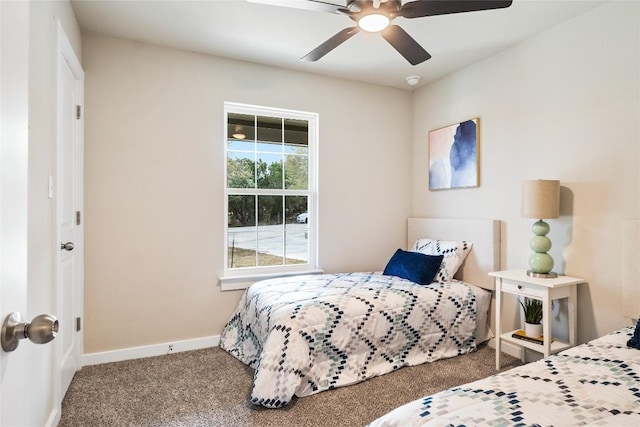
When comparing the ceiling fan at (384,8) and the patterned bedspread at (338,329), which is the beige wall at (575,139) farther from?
the ceiling fan at (384,8)

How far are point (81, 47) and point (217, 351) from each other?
264cm

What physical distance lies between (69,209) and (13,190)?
2041 mm

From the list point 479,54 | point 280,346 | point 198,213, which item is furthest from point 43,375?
point 479,54

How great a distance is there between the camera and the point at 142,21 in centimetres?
261

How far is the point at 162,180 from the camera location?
9.89ft

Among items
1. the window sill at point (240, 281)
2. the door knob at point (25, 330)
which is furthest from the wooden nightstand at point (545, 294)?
the door knob at point (25, 330)

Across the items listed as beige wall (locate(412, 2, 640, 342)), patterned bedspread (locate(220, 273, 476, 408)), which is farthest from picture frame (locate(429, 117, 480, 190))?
patterned bedspread (locate(220, 273, 476, 408))

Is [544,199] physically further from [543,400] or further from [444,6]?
[543,400]

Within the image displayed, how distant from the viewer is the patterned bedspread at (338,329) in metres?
2.26

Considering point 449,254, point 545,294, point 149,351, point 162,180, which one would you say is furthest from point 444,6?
point 149,351

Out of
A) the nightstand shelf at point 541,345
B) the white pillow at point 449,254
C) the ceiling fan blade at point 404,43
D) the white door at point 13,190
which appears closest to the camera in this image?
the white door at point 13,190

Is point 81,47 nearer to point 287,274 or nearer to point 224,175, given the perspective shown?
point 224,175

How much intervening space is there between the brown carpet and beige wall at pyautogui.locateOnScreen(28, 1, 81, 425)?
355 millimetres

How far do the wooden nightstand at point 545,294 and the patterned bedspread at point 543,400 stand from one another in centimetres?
79
